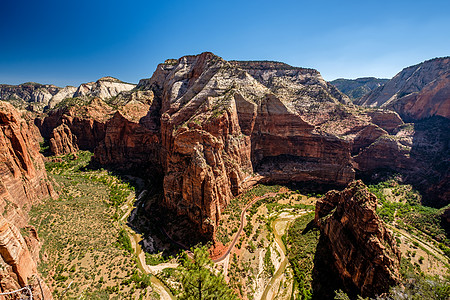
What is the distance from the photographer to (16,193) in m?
31.5

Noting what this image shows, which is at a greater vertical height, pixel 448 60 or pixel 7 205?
pixel 448 60

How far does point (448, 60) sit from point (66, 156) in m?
198

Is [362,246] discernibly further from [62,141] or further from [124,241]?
[62,141]

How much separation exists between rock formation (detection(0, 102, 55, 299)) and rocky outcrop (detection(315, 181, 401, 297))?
37.0 m

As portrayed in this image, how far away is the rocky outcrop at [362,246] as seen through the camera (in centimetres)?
2139

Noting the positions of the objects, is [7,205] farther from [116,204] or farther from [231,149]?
[231,149]

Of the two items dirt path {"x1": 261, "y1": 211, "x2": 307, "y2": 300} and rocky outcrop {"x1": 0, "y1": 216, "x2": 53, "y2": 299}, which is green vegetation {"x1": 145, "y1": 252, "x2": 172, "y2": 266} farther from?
dirt path {"x1": 261, "y1": 211, "x2": 307, "y2": 300}

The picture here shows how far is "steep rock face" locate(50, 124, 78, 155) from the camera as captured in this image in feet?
244

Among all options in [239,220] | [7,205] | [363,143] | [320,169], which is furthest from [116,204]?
[363,143]

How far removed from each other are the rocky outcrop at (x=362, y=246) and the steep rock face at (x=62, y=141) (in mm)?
99892

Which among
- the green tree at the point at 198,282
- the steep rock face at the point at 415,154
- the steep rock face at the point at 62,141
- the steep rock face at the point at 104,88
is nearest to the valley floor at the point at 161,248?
the green tree at the point at 198,282

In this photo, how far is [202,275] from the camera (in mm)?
17312

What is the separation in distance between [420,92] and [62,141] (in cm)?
16226

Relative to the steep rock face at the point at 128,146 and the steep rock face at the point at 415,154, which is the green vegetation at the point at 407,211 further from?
the steep rock face at the point at 128,146
